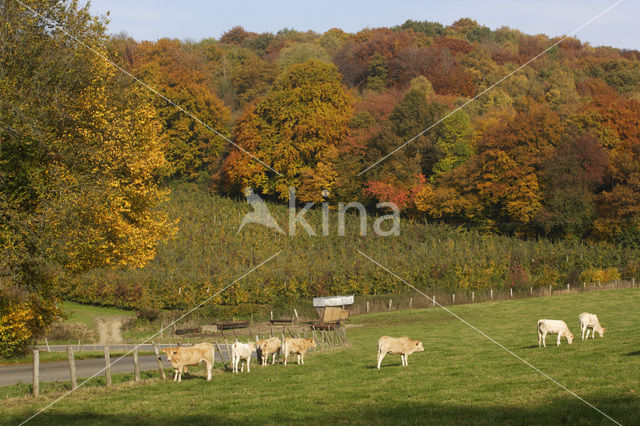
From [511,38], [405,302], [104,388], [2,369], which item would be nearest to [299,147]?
[405,302]

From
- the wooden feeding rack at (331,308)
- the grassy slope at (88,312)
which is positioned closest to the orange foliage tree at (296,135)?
the wooden feeding rack at (331,308)

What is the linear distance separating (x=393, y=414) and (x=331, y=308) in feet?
93.5

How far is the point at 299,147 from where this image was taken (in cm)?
7269

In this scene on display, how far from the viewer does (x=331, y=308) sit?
41.8 m

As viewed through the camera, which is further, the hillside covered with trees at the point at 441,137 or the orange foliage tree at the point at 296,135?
the orange foliage tree at the point at 296,135

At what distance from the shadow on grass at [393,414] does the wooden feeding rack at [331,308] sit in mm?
26381

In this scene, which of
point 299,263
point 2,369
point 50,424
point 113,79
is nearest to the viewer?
point 50,424

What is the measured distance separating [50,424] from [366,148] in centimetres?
5805

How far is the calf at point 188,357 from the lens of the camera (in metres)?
19.5

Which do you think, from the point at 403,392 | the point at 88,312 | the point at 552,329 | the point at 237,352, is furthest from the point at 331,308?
the point at 403,392

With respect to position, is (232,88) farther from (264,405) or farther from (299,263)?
(264,405)

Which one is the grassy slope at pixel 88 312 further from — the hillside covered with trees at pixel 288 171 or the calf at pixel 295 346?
the calf at pixel 295 346

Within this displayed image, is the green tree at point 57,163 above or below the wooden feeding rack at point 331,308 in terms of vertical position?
above

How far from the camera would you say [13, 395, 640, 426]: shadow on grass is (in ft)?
39.7
